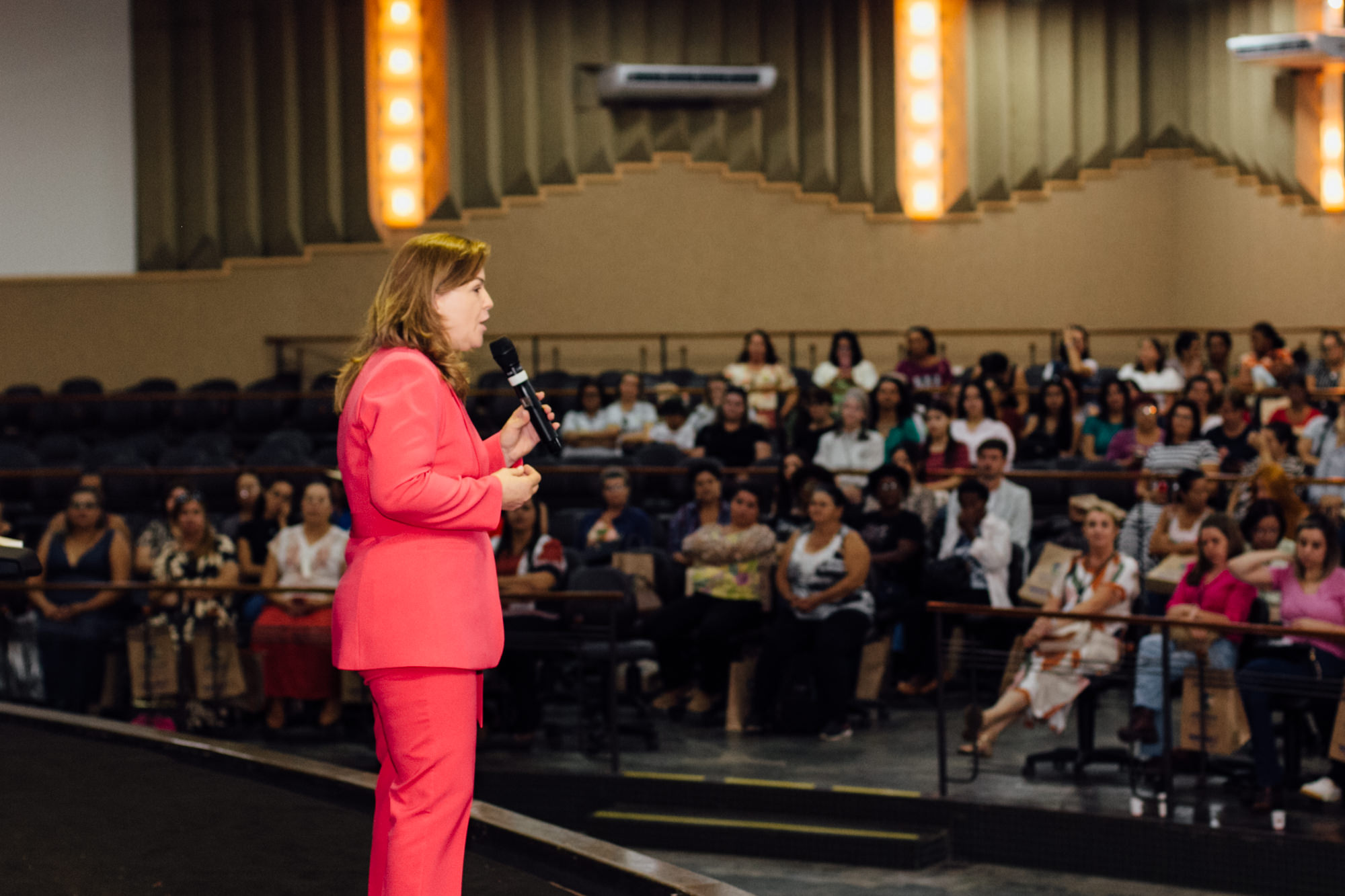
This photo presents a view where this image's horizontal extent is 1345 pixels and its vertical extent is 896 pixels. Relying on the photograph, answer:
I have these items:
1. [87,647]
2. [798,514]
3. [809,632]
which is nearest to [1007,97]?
[798,514]

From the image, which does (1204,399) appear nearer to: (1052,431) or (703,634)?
(1052,431)

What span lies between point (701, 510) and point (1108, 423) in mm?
2805

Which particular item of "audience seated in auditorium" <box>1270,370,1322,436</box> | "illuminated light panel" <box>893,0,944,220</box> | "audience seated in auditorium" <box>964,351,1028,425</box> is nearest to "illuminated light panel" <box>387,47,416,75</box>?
"illuminated light panel" <box>893,0,944,220</box>

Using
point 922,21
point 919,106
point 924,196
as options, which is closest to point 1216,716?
point 924,196

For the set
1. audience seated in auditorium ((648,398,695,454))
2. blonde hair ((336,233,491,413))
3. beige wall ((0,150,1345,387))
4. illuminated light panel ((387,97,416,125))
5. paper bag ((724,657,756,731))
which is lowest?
paper bag ((724,657,756,731))

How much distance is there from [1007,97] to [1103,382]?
4.88 m

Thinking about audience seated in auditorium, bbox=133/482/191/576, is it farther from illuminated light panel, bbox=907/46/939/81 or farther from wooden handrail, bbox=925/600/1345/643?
illuminated light panel, bbox=907/46/939/81

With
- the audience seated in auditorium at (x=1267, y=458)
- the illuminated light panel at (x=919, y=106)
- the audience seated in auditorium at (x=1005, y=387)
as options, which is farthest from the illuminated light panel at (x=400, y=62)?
the audience seated in auditorium at (x=1267, y=458)

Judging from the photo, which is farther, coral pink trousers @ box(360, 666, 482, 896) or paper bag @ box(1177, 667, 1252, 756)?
paper bag @ box(1177, 667, 1252, 756)

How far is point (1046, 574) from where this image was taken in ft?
18.4

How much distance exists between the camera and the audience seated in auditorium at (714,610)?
5.88 metres

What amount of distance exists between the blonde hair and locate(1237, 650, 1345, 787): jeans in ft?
10.2

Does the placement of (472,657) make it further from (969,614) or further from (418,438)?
(969,614)

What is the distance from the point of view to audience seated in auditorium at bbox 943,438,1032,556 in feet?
21.0
